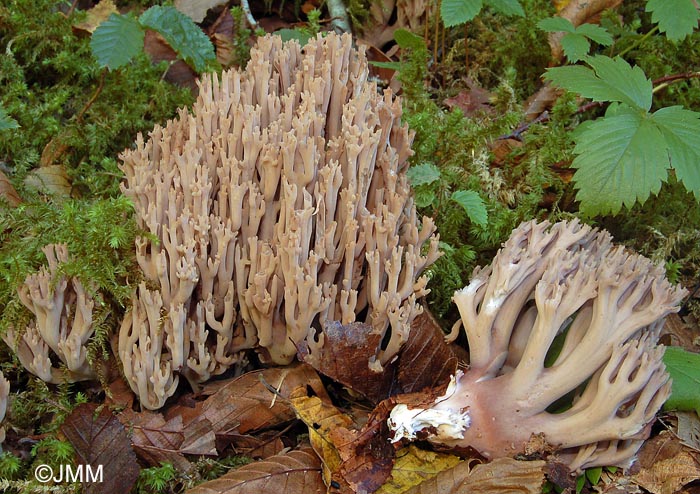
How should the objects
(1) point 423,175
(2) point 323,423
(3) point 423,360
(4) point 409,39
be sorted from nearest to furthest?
1. (2) point 323,423
2. (3) point 423,360
3. (1) point 423,175
4. (4) point 409,39

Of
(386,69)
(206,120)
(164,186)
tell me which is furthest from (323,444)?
(386,69)

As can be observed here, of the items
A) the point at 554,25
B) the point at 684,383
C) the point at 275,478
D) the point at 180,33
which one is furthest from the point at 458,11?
the point at 275,478

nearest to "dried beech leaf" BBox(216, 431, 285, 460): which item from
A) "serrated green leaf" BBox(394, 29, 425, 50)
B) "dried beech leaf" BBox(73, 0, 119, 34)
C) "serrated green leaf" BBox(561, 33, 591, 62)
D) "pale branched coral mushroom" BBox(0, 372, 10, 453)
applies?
"pale branched coral mushroom" BBox(0, 372, 10, 453)

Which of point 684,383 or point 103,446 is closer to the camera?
point 103,446

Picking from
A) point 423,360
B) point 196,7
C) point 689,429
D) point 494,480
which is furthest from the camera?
point 196,7

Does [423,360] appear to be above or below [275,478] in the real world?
above

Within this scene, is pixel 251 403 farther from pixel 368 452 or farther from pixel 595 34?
pixel 595 34

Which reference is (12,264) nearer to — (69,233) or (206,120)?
(69,233)
